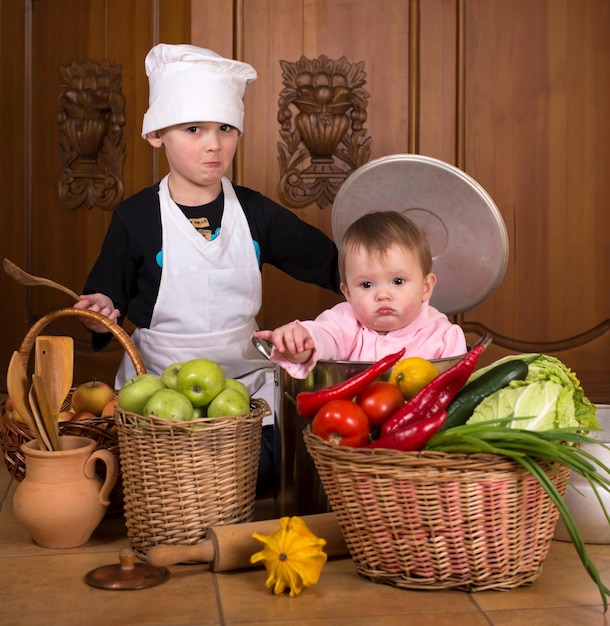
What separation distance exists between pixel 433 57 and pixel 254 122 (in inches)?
22.9

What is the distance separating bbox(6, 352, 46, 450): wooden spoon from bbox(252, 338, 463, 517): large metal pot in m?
0.42

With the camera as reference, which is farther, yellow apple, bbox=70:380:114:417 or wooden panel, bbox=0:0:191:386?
wooden panel, bbox=0:0:191:386

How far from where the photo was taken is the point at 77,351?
319 centimetres

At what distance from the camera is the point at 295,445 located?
1827mm

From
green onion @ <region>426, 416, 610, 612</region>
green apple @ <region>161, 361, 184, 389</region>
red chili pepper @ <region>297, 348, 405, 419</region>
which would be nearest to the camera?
green onion @ <region>426, 416, 610, 612</region>

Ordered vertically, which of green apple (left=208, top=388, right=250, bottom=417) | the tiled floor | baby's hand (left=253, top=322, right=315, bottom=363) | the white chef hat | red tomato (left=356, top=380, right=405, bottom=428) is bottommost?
the tiled floor

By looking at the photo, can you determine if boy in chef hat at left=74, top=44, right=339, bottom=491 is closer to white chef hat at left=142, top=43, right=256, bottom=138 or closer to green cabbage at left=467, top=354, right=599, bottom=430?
white chef hat at left=142, top=43, right=256, bottom=138

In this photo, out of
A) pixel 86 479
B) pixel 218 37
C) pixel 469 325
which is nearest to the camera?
pixel 86 479

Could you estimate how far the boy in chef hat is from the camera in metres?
2.06

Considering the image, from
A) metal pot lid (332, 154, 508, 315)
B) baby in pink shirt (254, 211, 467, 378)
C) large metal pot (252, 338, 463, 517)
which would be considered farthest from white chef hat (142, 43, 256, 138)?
large metal pot (252, 338, 463, 517)

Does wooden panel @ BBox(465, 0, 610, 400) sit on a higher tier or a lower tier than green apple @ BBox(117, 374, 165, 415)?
higher

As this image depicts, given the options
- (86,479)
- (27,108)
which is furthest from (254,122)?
(86,479)

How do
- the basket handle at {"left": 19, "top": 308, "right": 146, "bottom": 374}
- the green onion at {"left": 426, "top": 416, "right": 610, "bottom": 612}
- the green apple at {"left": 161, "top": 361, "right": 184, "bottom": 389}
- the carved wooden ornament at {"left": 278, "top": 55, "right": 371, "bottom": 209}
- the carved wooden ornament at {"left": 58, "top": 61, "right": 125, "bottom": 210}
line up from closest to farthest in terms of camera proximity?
the green onion at {"left": 426, "top": 416, "right": 610, "bottom": 612} < the green apple at {"left": 161, "top": 361, "right": 184, "bottom": 389} < the basket handle at {"left": 19, "top": 308, "right": 146, "bottom": 374} < the carved wooden ornament at {"left": 278, "top": 55, "right": 371, "bottom": 209} < the carved wooden ornament at {"left": 58, "top": 61, "right": 125, "bottom": 210}

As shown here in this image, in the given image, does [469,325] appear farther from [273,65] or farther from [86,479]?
[86,479]
